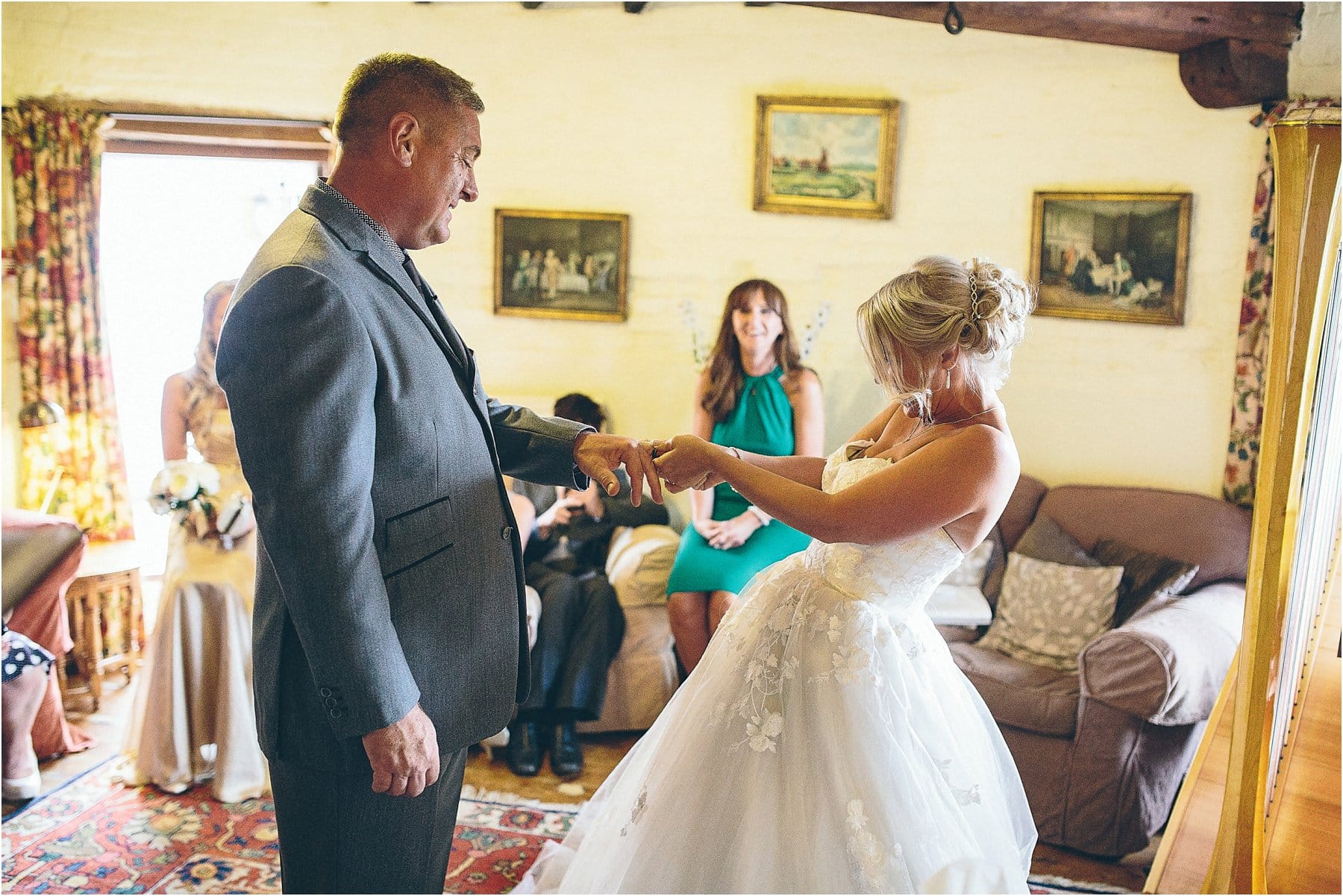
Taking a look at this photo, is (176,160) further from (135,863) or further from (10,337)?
(135,863)

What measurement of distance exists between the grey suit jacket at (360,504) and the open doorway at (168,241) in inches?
161

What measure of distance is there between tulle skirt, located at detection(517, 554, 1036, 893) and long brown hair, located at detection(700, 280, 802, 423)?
191cm

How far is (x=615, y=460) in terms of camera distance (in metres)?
1.93

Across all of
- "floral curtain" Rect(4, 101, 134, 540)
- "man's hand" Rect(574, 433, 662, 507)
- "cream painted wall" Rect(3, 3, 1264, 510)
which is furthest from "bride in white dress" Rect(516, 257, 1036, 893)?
"floral curtain" Rect(4, 101, 134, 540)

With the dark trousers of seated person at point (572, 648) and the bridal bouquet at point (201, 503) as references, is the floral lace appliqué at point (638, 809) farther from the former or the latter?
the bridal bouquet at point (201, 503)

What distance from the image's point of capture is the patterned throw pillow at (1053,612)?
3.38m

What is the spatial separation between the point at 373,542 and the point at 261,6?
4.32 m

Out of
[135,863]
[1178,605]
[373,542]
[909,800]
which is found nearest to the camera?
[373,542]

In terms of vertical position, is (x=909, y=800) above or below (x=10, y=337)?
below

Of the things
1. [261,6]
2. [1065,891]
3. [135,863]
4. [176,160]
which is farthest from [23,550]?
[1065,891]

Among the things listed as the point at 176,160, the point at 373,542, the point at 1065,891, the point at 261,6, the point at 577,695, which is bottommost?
the point at 1065,891

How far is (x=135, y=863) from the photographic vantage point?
2.78m

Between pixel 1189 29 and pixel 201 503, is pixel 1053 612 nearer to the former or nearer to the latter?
pixel 1189 29

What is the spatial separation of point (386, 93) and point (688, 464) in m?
0.85
